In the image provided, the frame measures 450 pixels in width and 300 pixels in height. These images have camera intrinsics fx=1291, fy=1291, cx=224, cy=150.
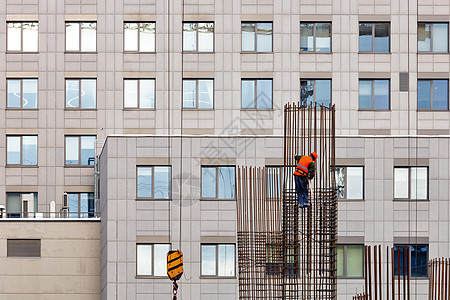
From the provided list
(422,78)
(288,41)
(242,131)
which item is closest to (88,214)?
(242,131)

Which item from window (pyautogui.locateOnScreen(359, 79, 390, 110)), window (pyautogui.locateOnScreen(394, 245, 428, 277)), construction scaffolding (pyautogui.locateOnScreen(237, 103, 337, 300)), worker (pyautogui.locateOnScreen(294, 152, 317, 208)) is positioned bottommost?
window (pyautogui.locateOnScreen(394, 245, 428, 277))

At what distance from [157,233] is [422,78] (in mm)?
16801

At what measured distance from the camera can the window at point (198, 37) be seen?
6291cm

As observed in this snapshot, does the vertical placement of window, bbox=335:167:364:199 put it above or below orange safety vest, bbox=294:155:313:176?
below

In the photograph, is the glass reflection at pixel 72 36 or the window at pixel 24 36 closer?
the glass reflection at pixel 72 36

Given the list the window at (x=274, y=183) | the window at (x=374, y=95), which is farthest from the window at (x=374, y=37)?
the window at (x=274, y=183)

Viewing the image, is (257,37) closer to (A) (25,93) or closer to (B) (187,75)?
(B) (187,75)

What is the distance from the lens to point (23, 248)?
58438 mm

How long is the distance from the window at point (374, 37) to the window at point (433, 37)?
1621mm

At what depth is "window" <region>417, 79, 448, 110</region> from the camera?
62812 mm

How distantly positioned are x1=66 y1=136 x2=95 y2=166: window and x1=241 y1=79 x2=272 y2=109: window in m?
7.76

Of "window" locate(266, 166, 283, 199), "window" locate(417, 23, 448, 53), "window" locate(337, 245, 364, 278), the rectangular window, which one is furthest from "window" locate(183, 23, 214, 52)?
"window" locate(337, 245, 364, 278)

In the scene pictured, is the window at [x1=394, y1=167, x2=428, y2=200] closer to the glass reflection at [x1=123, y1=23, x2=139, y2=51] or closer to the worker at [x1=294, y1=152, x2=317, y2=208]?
the glass reflection at [x1=123, y1=23, x2=139, y2=51]

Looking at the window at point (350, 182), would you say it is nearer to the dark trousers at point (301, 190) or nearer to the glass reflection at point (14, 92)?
the dark trousers at point (301, 190)
